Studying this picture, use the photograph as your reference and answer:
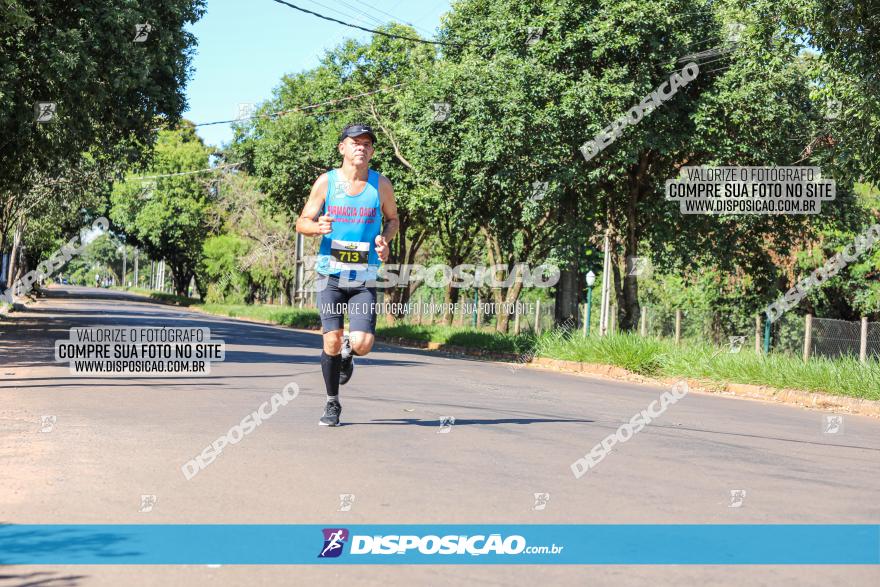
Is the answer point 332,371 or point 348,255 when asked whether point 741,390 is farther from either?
point 348,255

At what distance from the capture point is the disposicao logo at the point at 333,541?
14.6 ft

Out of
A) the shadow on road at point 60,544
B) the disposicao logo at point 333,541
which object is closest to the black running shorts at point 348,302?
the disposicao logo at point 333,541

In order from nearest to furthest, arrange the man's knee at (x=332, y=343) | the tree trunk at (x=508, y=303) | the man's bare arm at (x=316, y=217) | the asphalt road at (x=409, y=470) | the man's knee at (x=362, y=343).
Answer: the asphalt road at (x=409, y=470) < the man's bare arm at (x=316, y=217) < the man's knee at (x=362, y=343) < the man's knee at (x=332, y=343) < the tree trunk at (x=508, y=303)

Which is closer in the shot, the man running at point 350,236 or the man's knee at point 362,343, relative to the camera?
the man running at point 350,236

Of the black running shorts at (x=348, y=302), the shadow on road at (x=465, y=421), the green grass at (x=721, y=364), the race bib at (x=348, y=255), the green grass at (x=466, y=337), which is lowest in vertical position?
the green grass at (x=466, y=337)

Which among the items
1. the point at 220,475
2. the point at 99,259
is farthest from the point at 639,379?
the point at 99,259

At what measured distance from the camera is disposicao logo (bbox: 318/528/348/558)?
175 inches

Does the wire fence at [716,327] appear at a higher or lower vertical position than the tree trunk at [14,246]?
lower

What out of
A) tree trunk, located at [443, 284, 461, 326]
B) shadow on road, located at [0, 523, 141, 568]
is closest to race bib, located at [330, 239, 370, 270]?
shadow on road, located at [0, 523, 141, 568]

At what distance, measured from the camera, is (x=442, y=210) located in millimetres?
30203

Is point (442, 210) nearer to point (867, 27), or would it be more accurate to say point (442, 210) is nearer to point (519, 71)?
point (519, 71)

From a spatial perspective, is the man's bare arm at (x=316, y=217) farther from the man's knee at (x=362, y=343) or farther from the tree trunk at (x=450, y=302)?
the tree trunk at (x=450, y=302)

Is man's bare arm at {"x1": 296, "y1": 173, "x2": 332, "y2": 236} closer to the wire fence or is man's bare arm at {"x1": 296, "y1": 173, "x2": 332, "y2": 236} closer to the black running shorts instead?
the black running shorts

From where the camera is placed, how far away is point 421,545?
15.0ft
